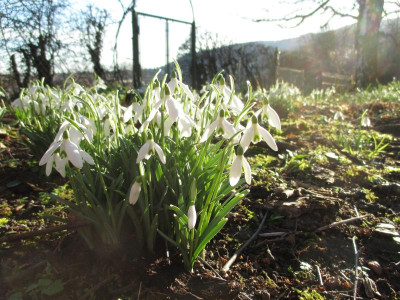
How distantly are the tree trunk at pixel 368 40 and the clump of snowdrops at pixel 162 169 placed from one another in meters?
8.94

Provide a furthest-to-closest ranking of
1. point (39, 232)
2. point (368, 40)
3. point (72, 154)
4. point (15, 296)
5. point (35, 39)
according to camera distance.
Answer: point (368, 40), point (35, 39), point (39, 232), point (15, 296), point (72, 154)

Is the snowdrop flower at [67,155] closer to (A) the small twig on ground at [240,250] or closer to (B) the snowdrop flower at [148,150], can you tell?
(B) the snowdrop flower at [148,150]

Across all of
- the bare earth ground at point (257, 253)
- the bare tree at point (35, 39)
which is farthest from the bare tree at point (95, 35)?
the bare earth ground at point (257, 253)

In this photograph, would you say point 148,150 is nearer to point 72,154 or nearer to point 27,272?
point 72,154

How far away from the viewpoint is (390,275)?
1.36m

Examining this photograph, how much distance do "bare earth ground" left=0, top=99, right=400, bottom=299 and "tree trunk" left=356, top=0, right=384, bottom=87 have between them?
780cm

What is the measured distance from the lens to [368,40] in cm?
867

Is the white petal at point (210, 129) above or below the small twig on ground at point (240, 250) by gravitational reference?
above

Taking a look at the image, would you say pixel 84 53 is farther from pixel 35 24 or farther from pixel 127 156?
pixel 127 156

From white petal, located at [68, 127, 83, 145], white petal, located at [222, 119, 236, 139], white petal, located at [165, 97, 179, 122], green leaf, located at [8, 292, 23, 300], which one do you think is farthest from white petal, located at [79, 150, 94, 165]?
green leaf, located at [8, 292, 23, 300]

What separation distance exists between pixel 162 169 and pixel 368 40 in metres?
9.40

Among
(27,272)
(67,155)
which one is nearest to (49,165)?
(67,155)

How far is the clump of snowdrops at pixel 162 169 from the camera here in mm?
1125

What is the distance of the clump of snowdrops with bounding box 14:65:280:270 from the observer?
112 centimetres
